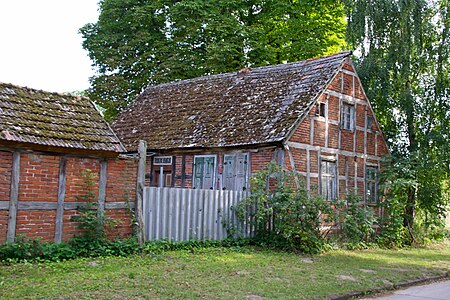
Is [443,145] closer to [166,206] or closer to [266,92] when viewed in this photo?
[266,92]

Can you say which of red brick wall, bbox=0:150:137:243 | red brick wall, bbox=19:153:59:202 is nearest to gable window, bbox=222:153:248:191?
red brick wall, bbox=0:150:137:243

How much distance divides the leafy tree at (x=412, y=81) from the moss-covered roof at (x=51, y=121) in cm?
1241

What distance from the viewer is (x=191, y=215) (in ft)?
46.4

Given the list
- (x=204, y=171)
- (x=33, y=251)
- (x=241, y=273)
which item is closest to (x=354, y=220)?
(x=204, y=171)

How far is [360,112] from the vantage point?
1997 centimetres

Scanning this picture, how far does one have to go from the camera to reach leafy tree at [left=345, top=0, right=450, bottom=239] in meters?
20.2

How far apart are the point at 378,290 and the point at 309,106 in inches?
322

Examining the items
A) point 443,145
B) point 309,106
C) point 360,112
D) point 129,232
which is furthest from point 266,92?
point 129,232

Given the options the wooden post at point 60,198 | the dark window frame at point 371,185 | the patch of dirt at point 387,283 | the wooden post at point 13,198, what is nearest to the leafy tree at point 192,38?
the dark window frame at point 371,185

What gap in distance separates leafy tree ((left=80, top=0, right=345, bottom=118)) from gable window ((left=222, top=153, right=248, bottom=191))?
32.9 ft

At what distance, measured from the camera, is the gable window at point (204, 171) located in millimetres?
18297

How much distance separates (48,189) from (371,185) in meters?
13.4

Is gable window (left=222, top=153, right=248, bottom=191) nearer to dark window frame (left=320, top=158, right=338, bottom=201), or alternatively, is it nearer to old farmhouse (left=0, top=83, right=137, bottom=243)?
dark window frame (left=320, top=158, right=338, bottom=201)

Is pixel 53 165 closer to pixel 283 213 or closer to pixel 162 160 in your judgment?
pixel 283 213
